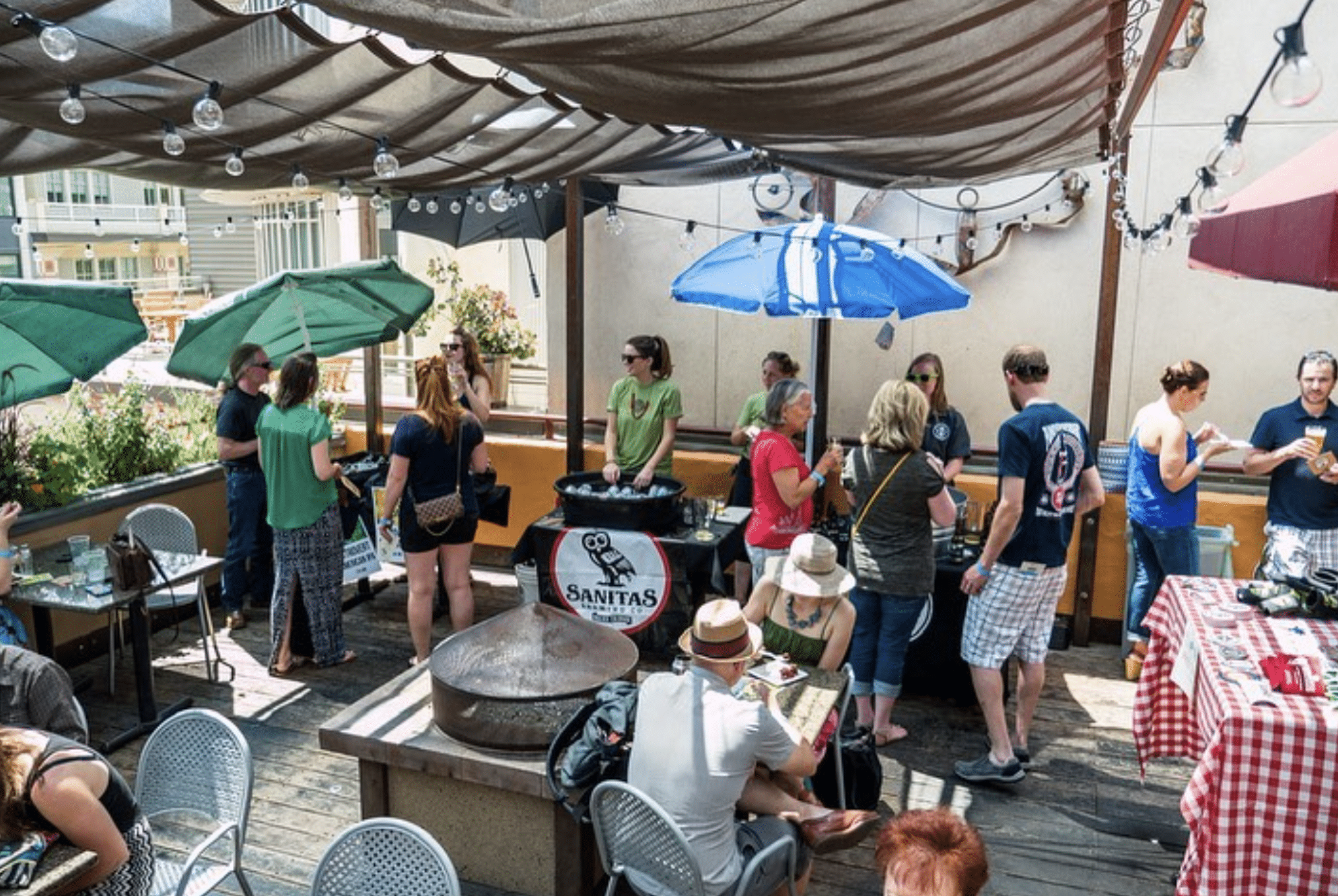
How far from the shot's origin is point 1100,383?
6473 mm

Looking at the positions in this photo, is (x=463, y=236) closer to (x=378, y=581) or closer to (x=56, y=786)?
(x=378, y=581)

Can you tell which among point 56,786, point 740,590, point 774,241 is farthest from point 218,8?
point 740,590

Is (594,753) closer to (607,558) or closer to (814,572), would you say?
(814,572)

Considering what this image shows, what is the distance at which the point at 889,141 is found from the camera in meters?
4.12

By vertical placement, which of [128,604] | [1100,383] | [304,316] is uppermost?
[304,316]

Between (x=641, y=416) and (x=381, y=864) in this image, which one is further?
(x=641, y=416)

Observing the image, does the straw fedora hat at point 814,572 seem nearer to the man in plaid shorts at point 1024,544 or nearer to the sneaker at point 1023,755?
the man in plaid shorts at point 1024,544

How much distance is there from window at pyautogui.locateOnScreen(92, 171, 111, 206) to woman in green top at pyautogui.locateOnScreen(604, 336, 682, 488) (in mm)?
25509

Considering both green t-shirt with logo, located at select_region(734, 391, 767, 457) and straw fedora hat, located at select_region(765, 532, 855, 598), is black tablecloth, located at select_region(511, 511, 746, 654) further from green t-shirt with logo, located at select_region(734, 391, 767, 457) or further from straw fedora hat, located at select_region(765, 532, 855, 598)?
straw fedora hat, located at select_region(765, 532, 855, 598)

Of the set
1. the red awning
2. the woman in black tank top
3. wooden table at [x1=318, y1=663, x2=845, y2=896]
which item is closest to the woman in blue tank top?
the red awning

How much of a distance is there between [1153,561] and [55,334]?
6.41 metres

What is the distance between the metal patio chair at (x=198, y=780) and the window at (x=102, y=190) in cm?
2800

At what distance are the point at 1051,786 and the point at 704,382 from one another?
13.7 ft

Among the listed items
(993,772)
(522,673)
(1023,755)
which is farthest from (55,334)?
(1023,755)
